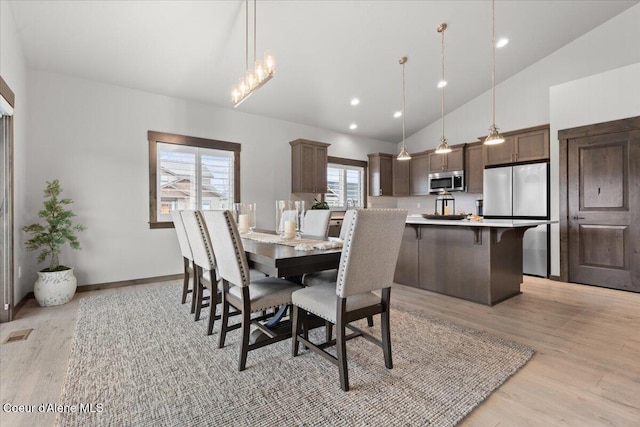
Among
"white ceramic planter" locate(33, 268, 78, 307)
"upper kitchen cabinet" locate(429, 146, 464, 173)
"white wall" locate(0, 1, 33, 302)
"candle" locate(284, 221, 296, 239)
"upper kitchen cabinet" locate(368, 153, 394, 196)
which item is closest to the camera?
"candle" locate(284, 221, 296, 239)

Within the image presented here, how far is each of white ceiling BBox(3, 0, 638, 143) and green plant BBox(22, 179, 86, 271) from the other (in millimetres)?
1570

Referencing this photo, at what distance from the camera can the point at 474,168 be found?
565cm

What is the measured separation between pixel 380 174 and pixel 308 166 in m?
1.92

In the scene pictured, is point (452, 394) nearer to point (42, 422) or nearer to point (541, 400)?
point (541, 400)

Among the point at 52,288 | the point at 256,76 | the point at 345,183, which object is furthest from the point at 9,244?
the point at 345,183

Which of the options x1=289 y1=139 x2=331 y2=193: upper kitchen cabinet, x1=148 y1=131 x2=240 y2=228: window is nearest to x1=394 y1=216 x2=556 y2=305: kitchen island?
x1=289 y1=139 x2=331 y2=193: upper kitchen cabinet

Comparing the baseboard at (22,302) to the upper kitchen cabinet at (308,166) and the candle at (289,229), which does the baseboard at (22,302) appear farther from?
the upper kitchen cabinet at (308,166)

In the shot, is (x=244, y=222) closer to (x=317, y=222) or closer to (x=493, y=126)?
(x=317, y=222)

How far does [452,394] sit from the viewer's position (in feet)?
5.54

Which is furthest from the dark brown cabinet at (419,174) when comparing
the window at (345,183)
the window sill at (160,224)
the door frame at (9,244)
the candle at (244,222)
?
the door frame at (9,244)

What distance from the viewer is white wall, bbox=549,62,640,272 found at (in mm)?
3760

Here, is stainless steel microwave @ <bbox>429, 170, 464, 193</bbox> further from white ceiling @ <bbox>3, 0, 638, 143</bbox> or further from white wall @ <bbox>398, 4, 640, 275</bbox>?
white ceiling @ <bbox>3, 0, 638, 143</bbox>

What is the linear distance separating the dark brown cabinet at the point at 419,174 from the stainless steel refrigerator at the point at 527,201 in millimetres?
1403

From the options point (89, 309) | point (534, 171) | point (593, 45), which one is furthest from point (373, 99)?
point (89, 309)
